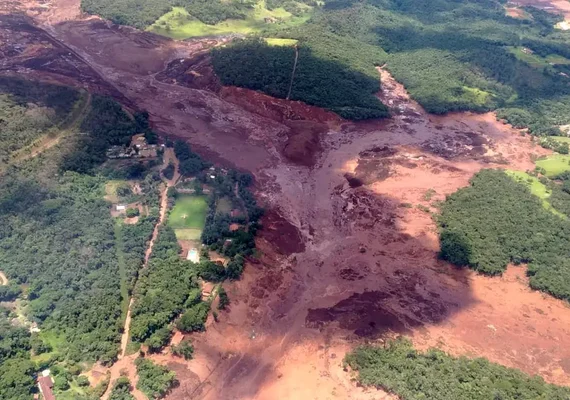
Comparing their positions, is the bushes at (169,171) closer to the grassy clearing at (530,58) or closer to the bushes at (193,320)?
the bushes at (193,320)

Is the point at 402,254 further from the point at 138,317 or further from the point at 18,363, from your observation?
the point at 18,363

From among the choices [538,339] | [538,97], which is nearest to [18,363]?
[538,339]

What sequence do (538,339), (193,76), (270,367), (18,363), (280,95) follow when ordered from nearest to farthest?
(18,363) < (270,367) < (538,339) < (280,95) < (193,76)

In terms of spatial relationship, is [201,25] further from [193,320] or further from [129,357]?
[129,357]

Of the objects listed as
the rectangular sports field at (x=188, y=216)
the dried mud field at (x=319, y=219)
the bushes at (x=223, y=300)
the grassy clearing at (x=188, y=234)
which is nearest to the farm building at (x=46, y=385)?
the dried mud field at (x=319, y=219)

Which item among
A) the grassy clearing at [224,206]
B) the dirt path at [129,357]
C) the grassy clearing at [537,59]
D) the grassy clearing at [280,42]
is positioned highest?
the grassy clearing at [537,59]

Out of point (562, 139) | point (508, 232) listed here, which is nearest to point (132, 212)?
point (508, 232)
